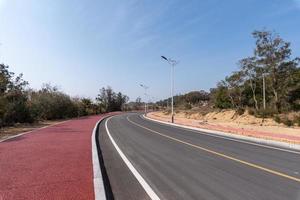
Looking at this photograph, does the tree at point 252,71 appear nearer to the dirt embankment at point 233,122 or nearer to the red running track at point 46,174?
the dirt embankment at point 233,122

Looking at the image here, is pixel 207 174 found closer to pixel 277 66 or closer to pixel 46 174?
pixel 46 174

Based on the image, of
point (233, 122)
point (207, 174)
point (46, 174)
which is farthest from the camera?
point (233, 122)

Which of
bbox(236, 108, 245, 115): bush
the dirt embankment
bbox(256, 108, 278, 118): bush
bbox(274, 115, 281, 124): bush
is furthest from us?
A: bbox(236, 108, 245, 115): bush

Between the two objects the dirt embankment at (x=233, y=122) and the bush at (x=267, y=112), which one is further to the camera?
the bush at (x=267, y=112)

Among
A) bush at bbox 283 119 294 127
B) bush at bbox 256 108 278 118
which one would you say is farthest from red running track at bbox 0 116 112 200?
bush at bbox 256 108 278 118

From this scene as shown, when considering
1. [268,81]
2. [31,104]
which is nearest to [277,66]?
[268,81]

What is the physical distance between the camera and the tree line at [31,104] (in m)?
33.9

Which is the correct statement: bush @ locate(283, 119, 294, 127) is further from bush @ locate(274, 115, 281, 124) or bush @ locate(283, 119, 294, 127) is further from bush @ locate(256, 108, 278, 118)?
bush @ locate(256, 108, 278, 118)

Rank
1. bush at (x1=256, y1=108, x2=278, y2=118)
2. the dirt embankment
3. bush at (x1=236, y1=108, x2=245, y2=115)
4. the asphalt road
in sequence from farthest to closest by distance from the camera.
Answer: bush at (x1=236, y1=108, x2=245, y2=115) → bush at (x1=256, y1=108, x2=278, y2=118) → the dirt embankment → the asphalt road

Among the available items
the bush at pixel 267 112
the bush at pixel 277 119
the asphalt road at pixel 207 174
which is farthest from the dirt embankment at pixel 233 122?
the asphalt road at pixel 207 174

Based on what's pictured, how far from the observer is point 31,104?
45312 mm

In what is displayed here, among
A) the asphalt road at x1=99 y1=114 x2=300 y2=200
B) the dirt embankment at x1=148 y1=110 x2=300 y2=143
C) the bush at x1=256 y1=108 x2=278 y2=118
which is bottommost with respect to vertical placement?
the asphalt road at x1=99 y1=114 x2=300 y2=200

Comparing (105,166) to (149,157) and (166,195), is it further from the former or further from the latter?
(166,195)

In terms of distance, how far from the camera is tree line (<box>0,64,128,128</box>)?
33.9 m
